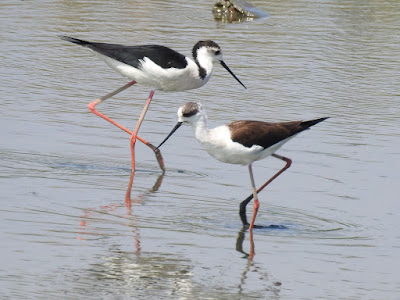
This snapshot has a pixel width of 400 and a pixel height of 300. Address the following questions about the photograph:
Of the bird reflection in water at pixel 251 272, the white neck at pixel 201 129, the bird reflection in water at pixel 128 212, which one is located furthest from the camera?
the white neck at pixel 201 129

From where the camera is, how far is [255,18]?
54.9ft

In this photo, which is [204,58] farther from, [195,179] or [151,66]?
[195,179]

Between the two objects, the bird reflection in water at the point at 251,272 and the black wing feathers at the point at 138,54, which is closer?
the bird reflection in water at the point at 251,272

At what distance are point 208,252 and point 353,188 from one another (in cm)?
206

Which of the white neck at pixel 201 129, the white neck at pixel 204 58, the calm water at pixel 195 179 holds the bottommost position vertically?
the calm water at pixel 195 179

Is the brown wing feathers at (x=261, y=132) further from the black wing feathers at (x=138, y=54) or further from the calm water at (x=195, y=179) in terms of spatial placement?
the black wing feathers at (x=138, y=54)

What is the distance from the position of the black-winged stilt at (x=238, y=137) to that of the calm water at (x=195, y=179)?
0.47 metres

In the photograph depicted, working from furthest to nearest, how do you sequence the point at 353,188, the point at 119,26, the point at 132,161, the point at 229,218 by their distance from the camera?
the point at 119,26 → the point at 132,161 → the point at 353,188 → the point at 229,218

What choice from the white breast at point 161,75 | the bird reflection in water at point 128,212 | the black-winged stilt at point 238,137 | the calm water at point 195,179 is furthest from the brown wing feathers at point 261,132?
the white breast at point 161,75

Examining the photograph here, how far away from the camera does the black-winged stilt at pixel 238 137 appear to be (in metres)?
6.80

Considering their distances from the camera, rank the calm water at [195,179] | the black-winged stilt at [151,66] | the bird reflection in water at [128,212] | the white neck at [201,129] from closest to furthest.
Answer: the calm water at [195,179] → the bird reflection in water at [128,212] → the white neck at [201,129] → the black-winged stilt at [151,66]

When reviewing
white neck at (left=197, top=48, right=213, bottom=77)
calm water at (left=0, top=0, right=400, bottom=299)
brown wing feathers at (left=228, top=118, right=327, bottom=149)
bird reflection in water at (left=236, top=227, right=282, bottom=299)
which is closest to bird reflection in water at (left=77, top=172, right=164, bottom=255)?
calm water at (left=0, top=0, right=400, bottom=299)

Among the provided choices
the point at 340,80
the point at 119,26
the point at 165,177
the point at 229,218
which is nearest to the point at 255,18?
the point at 119,26

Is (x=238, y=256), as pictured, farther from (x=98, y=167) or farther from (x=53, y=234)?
(x=98, y=167)
